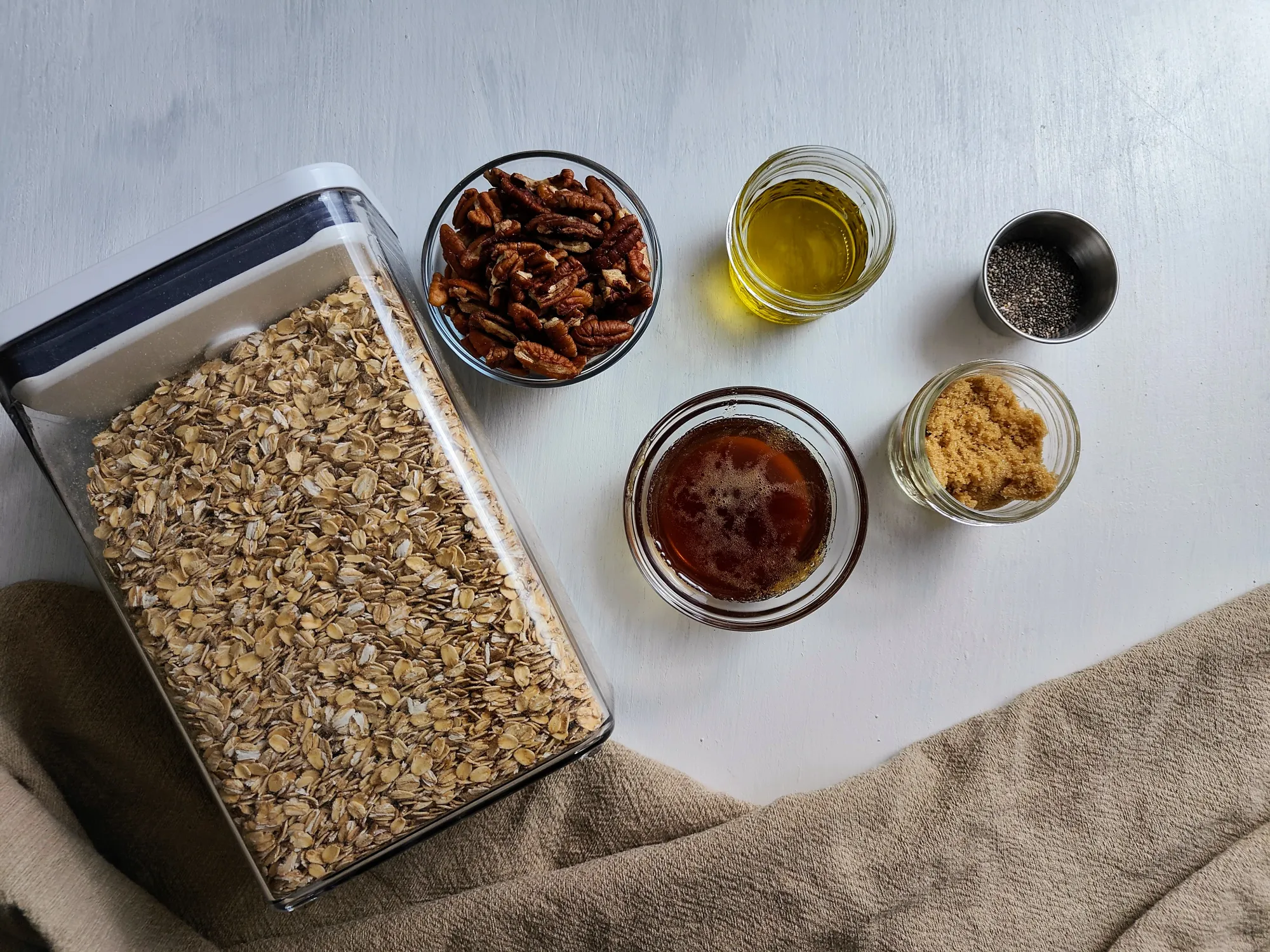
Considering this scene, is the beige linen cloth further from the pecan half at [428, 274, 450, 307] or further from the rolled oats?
the pecan half at [428, 274, 450, 307]

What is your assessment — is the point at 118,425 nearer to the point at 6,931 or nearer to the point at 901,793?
the point at 6,931

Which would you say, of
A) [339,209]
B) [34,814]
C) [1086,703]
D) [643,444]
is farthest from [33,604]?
[1086,703]

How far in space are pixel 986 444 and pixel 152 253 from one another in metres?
0.94

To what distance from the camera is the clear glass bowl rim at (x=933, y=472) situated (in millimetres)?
1062

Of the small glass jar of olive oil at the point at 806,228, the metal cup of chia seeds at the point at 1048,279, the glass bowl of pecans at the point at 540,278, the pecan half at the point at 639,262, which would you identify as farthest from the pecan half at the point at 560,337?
the metal cup of chia seeds at the point at 1048,279

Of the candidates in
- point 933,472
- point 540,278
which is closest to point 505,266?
point 540,278

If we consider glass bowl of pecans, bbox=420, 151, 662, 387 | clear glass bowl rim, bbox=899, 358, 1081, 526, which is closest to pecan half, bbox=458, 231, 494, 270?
glass bowl of pecans, bbox=420, 151, 662, 387

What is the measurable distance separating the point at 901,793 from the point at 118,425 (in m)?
0.98

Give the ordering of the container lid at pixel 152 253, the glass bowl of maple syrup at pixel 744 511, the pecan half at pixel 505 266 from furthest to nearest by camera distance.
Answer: the glass bowl of maple syrup at pixel 744 511 → the pecan half at pixel 505 266 → the container lid at pixel 152 253

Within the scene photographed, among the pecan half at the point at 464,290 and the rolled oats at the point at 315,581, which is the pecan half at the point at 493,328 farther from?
the rolled oats at the point at 315,581

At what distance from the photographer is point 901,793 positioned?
1.10 m

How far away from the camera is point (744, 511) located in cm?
107

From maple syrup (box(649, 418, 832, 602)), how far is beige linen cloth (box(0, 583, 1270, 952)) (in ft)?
0.87

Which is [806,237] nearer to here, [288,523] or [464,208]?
[464,208]
